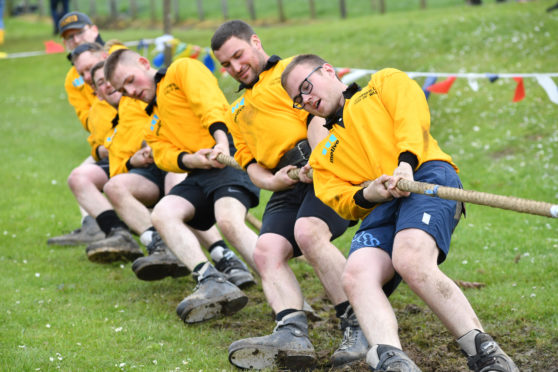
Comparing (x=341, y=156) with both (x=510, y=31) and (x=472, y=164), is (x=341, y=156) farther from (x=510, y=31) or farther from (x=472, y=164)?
(x=510, y=31)

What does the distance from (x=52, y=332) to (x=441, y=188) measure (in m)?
3.04

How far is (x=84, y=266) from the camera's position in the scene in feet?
24.8

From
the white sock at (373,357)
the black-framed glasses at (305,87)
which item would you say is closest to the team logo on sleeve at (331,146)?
the black-framed glasses at (305,87)

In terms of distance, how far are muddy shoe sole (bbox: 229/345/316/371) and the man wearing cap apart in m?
4.33

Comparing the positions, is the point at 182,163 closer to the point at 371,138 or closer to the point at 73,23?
the point at 371,138

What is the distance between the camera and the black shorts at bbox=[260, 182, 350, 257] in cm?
486

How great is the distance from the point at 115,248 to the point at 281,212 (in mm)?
2608

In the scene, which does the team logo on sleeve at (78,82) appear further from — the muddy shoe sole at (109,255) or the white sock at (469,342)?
the white sock at (469,342)

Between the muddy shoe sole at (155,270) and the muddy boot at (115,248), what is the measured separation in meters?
0.99

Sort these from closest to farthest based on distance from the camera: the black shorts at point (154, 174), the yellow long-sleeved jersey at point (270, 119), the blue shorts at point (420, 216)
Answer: the blue shorts at point (420, 216) < the yellow long-sleeved jersey at point (270, 119) < the black shorts at point (154, 174)

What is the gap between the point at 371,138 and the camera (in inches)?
169

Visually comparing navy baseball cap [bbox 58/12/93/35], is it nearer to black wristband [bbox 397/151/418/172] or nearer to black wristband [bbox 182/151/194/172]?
black wristband [bbox 182/151/194/172]

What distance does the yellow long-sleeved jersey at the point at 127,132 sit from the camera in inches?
286

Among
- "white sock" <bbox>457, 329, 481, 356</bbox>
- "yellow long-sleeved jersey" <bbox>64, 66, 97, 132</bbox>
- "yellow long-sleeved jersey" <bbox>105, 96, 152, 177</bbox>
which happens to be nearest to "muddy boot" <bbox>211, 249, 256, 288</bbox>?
"yellow long-sleeved jersey" <bbox>105, 96, 152, 177</bbox>
